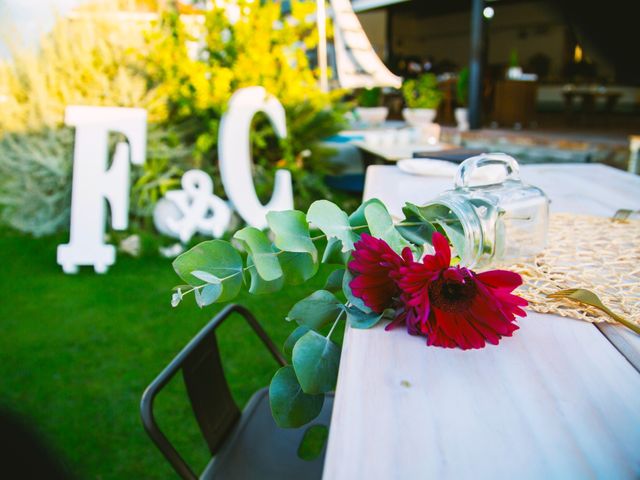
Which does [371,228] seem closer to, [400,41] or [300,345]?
[300,345]

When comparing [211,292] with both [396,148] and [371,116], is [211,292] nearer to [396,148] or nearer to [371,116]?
[396,148]

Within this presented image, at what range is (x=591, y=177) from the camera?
2023mm

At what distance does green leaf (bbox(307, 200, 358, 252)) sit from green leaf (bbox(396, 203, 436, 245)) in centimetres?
9

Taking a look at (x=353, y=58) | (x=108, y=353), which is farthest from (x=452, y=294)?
(x=353, y=58)

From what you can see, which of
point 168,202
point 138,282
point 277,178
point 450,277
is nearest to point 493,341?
point 450,277

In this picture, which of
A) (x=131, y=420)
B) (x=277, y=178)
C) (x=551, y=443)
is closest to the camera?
(x=551, y=443)

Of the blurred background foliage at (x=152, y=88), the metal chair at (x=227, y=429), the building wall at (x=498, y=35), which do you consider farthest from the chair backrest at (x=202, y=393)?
the building wall at (x=498, y=35)

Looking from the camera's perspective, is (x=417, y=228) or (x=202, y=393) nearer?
(x=417, y=228)

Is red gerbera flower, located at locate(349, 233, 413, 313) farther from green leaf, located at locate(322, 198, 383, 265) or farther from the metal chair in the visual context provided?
the metal chair

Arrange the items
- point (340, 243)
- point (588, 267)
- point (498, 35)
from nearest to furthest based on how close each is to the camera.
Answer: point (340, 243)
point (588, 267)
point (498, 35)

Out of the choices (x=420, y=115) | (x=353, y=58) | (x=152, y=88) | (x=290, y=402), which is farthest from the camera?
(x=420, y=115)

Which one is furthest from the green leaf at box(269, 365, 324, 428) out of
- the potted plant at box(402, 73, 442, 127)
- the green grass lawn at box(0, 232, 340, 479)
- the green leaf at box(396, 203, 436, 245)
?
the potted plant at box(402, 73, 442, 127)

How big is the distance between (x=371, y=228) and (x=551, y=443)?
0.36 m

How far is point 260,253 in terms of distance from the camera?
749 millimetres
